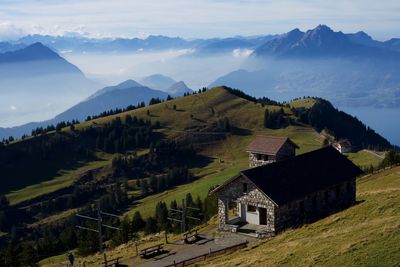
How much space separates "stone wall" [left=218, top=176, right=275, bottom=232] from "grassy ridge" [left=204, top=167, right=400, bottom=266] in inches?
196

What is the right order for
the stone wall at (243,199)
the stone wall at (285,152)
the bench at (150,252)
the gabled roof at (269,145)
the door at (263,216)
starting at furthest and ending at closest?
1. the gabled roof at (269,145)
2. the stone wall at (285,152)
3. the door at (263,216)
4. the stone wall at (243,199)
5. the bench at (150,252)

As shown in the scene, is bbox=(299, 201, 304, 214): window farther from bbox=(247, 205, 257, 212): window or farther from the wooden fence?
the wooden fence

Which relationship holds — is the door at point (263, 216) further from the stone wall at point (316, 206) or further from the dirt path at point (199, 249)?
the dirt path at point (199, 249)

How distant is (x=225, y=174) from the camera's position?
174 metres

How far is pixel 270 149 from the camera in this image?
2712 inches

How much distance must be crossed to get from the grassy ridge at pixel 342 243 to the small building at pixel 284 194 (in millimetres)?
5788

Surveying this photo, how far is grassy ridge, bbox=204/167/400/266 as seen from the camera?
33.3m

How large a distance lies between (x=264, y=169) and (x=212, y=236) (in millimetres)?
8997

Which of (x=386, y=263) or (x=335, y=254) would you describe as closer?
(x=386, y=263)

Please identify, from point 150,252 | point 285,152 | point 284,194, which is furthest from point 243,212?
point 285,152

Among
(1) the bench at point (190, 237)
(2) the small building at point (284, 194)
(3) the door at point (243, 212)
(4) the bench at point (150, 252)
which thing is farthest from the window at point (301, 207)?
Answer: (4) the bench at point (150, 252)

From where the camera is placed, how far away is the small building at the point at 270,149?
6838 centimetres

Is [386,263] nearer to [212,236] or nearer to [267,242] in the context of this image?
[267,242]

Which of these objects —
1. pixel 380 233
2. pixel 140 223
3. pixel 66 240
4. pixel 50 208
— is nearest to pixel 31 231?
pixel 50 208
